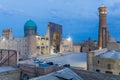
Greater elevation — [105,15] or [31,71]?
[105,15]

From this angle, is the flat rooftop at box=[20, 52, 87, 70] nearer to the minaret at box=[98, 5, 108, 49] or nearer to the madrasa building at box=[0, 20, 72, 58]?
the madrasa building at box=[0, 20, 72, 58]

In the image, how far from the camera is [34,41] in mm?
46094

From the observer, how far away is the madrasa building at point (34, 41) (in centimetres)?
4609

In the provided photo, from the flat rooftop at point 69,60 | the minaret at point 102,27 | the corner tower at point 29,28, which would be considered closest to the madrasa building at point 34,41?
the corner tower at point 29,28

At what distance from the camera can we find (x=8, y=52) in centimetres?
1950

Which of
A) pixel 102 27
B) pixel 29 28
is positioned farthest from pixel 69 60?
pixel 29 28

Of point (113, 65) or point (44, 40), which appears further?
point (44, 40)

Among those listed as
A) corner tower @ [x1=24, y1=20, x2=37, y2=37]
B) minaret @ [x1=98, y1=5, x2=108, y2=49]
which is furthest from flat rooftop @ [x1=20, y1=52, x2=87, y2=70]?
corner tower @ [x1=24, y1=20, x2=37, y2=37]

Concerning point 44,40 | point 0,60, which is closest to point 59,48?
point 44,40

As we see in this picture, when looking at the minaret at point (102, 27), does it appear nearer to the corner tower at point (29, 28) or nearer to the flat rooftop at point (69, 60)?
the flat rooftop at point (69, 60)

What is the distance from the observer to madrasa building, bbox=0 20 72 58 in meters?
46.1

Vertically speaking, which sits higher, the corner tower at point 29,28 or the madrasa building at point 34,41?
the corner tower at point 29,28

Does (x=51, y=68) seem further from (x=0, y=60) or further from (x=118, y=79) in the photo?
(x=0, y=60)

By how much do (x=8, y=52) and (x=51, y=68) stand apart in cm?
611
